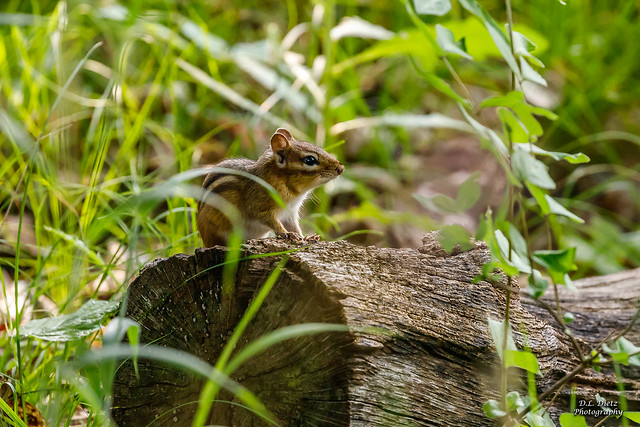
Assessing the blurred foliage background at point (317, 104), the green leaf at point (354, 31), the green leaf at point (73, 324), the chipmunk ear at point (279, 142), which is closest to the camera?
the green leaf at point (73, 324)

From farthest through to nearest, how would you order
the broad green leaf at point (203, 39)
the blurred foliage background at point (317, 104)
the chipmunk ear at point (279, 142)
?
the broad green leaf at point (203, 39), the blurred foliage background at point (317, 104), the chipmunk ear at point (279, 142)

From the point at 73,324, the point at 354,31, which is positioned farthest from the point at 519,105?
the point at 354,31

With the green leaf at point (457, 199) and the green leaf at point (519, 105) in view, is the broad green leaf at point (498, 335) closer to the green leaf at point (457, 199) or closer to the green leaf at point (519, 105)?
the green leaf at point (457, 199)

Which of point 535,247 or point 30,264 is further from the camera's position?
point 535,247

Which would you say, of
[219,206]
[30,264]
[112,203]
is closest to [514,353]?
[219,206]

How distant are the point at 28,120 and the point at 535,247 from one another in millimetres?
3808

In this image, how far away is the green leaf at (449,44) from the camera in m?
1.87

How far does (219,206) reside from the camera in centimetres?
275

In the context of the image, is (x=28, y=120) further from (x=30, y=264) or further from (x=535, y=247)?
(x=535, y=247)

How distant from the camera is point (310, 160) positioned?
3154mm

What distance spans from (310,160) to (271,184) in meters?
0.20

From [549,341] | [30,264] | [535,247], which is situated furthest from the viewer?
[535,247]

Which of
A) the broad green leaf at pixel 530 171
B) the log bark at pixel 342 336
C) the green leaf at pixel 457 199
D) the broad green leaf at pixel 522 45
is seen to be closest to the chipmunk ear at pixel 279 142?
the log bark at pixel 342 336

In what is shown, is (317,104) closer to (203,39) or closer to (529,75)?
(203,39)
